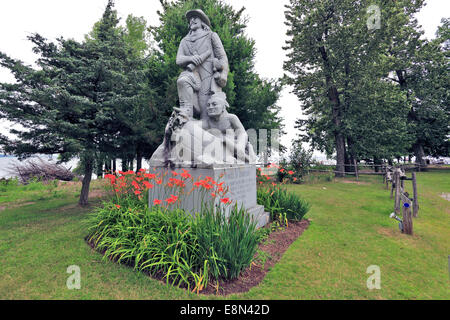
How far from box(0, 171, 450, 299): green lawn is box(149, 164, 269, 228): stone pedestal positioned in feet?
3.32

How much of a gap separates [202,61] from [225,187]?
2801 millimetres

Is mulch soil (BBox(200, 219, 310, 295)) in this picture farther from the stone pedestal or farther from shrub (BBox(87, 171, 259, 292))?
the stone pedestal

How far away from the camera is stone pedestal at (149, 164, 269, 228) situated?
3.41m

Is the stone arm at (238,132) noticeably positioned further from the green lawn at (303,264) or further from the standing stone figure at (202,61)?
the green lawn at (303,264)

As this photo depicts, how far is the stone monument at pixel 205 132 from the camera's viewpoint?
12.3 feet

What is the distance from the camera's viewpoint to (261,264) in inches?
116

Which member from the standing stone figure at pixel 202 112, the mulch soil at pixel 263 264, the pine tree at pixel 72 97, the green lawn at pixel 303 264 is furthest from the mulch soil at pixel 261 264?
the pine tree at pixel 72 97

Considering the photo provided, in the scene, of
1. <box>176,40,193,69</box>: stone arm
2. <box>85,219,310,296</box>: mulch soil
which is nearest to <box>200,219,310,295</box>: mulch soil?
<box>85,219,310,296</box>: mulch soil

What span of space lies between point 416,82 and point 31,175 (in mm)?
30692

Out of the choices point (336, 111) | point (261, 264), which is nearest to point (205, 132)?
point (261, 264)

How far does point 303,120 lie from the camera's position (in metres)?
18.7

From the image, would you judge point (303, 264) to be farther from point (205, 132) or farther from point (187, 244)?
point (205, 132)

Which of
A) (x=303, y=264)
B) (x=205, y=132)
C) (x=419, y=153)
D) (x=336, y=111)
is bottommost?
(x=303, y=264)
